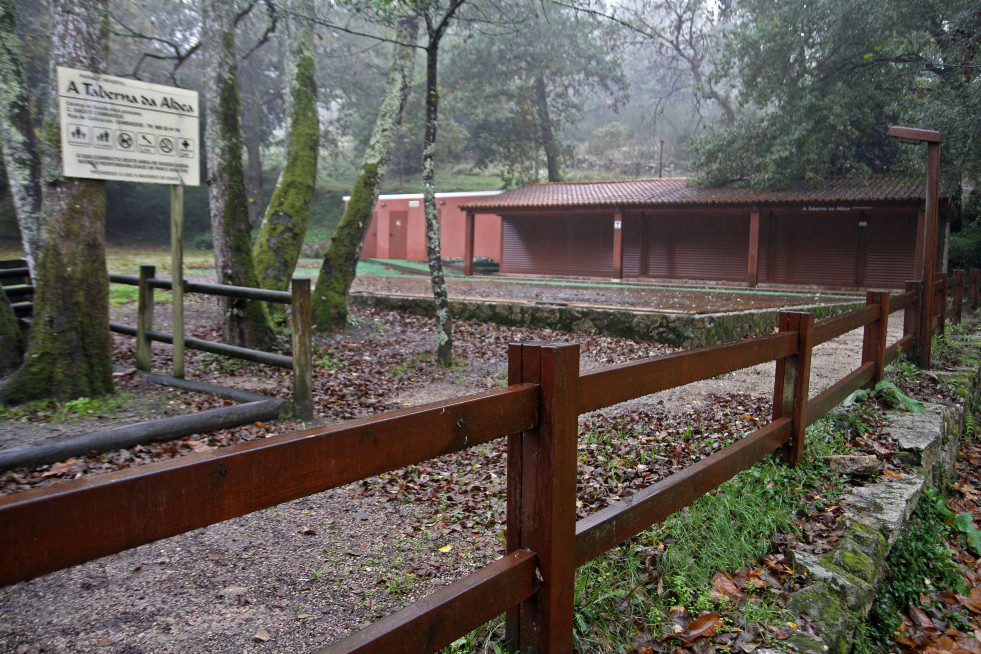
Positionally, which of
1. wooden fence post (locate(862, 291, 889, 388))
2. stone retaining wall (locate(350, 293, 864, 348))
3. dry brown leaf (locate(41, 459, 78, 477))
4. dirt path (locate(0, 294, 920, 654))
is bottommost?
dirt path (locate(0, 294, 920, 654))

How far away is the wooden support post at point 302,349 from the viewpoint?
532 cm

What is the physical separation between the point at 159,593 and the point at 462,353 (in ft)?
21.5

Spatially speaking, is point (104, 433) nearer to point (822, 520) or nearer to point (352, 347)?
point (822, 520)

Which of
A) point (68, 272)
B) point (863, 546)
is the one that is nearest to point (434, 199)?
point (68, 272)

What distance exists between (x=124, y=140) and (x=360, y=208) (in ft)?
15.1

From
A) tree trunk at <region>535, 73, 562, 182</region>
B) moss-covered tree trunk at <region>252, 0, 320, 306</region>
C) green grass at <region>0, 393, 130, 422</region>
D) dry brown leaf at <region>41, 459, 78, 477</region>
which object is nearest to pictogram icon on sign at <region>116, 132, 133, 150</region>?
green grass at <region>0, 393, 130, 422</region>

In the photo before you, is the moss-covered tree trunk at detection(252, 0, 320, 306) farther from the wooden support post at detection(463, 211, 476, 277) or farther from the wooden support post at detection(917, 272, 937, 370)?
the wooden support post at detection(463, 211, 476, 277)

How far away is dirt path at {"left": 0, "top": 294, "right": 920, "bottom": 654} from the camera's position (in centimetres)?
259

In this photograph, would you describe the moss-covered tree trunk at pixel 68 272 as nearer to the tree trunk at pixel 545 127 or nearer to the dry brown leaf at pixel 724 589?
the dry brown leaf at pixel 724 589

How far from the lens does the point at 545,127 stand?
31828mm

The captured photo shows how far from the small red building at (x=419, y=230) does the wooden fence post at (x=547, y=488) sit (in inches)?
992

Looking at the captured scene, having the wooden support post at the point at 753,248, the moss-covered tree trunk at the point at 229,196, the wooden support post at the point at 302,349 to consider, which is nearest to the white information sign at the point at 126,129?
the wooden support post at the point at 302,349

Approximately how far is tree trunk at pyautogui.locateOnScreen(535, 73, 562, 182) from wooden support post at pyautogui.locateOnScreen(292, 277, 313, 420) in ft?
89.8

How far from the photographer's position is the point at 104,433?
4418 millimetres
